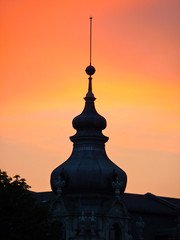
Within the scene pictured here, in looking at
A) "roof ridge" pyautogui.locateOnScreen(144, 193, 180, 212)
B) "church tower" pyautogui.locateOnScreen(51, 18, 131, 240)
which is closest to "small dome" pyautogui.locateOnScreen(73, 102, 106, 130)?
"church tower" pyautogui.locateOnScreen(51, 18, 131, 240)

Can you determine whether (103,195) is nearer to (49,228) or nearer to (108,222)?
(108,222)

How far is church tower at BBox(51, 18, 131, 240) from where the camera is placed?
5802 inches

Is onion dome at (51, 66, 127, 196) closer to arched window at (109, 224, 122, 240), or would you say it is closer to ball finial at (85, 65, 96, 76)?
ball finial at (85, 65, 96, 76)

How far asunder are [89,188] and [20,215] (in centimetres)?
3362

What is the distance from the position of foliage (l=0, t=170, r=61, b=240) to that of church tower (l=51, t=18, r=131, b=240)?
2537cm

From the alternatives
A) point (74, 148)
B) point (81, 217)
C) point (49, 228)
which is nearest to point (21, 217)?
point (49, 228)

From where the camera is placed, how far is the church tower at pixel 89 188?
484 ft

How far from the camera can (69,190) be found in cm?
15125

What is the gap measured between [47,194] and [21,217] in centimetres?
4464

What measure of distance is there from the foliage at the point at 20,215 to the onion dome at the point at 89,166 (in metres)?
29.4

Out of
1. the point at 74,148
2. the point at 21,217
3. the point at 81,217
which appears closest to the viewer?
the point at 21,217

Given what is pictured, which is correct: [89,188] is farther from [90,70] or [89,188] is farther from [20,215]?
[20,215]

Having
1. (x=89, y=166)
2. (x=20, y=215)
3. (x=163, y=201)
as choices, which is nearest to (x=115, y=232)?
(x=89, y=166)

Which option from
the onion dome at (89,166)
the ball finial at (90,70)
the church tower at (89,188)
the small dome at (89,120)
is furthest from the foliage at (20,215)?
the ball finial at (90,70)
